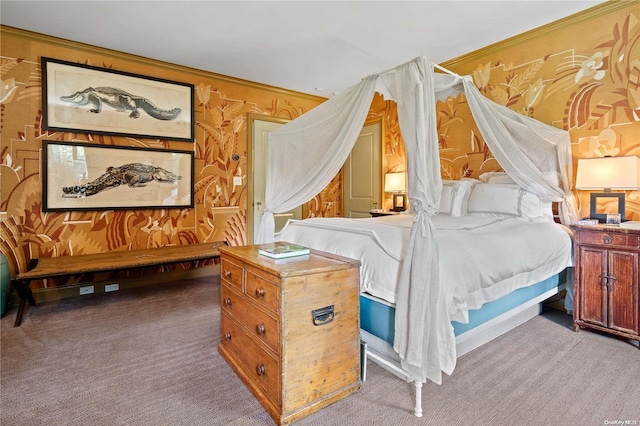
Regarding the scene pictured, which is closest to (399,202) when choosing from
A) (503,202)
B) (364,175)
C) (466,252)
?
(364,175)

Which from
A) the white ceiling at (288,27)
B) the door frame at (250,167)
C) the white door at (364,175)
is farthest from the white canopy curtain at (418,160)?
the white door at (364,175)

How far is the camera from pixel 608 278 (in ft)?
8.43

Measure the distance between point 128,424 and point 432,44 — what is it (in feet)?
13.9

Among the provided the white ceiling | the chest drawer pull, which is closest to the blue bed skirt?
the chest drawer pull

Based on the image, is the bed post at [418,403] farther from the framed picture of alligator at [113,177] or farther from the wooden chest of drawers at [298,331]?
the framed picture of alligator at [113,177]

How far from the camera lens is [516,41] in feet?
12.0

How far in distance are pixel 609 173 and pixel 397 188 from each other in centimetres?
244

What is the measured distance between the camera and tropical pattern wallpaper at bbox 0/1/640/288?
3.05 m

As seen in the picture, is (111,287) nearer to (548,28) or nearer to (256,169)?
(256,169)

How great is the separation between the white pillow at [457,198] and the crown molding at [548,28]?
5.18 ft

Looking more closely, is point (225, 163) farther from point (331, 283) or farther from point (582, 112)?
point (582, 112)

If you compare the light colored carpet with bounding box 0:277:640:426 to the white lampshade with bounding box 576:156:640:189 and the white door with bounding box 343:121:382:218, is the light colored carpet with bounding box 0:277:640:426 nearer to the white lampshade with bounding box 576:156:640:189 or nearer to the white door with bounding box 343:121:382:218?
the white lampshade with bounding box 576:156:640:189

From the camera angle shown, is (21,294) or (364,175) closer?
(21,294)

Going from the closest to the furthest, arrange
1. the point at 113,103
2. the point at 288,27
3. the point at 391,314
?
the point at 391,314 → the point at 288,27 → the point at 113,103
